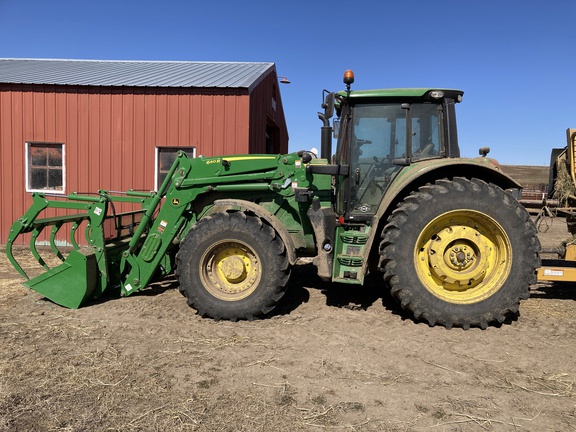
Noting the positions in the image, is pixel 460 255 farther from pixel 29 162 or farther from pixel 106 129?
pixel 29 162

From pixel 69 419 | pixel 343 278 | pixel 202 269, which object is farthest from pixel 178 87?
pixel 69 419

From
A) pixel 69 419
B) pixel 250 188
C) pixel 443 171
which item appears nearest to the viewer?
pixel 69 419

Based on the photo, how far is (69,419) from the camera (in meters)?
2.53

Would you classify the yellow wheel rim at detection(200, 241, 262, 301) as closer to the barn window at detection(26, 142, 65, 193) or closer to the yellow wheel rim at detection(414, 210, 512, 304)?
the yellow wheel rim at detection(414, 210, 512, 304)

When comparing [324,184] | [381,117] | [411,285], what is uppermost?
[381,117]

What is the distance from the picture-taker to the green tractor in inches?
161

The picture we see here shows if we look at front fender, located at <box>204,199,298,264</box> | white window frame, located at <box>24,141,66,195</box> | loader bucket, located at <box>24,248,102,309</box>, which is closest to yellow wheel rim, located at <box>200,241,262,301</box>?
front fender, located at <box>204,199,298,264</box>

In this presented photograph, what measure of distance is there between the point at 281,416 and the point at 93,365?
1.64m

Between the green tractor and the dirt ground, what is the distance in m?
0.34

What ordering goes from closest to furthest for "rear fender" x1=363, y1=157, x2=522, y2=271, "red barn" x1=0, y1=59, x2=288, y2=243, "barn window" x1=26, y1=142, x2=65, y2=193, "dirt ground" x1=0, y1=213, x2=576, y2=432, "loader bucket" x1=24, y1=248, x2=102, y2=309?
"dirt ground" x1=0, y1=213, x2=576, y2=432, "rear fender" x1=363, y1=157, x2=522, y2=271, "loader bucket" x1=24, y1=248, x2=102, y2=309, "red barn" x1=0, y1=59, x2=288, y2=243, "barn window" x1=26, y1=142, x2=65, y2=193

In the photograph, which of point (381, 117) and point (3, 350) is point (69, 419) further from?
point (381, 117)

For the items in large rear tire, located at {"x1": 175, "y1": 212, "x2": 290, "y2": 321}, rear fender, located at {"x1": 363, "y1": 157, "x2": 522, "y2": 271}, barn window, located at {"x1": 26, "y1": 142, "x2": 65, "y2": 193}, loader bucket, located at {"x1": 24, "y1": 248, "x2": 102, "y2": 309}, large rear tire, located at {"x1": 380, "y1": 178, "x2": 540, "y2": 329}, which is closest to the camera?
large rear tire, located at {"x1": 380, "y1": 178, "x2": 540, "y2": 329}

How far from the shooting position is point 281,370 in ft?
10.6

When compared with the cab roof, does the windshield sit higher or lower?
lower
